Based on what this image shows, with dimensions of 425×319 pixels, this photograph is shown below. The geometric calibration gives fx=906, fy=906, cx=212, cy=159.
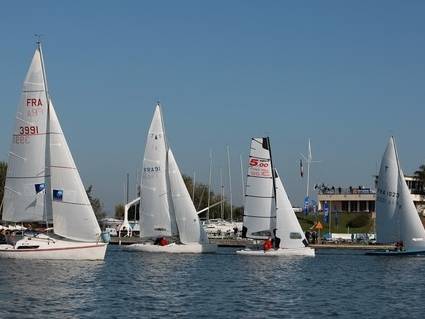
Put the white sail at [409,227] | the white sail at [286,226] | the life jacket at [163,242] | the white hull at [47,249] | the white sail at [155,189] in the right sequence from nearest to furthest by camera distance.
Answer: the white hull at [47,249], the white sail at [286,226], the white sail at [409,227], the life jacket at [163,242], the white sail at [155,189]

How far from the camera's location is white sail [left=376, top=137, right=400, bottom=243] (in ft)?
238

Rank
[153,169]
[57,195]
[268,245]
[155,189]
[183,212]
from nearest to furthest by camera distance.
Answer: [57,195] < [268,245] < [183,212] < [155,189] < [153,169]

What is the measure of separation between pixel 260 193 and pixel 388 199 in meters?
10.6

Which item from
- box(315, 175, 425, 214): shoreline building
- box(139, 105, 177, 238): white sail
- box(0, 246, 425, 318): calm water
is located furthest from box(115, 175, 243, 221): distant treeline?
box(0, 246, 425, 318): calm water

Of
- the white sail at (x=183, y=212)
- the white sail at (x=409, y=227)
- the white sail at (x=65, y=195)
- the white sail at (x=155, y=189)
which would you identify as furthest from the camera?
the white sail at (x=155, y=189)

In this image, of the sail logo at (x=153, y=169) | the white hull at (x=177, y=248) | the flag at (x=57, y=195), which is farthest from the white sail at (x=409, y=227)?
the flag at (x=57, y=195)

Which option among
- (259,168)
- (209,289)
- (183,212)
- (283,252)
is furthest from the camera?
(183,212)

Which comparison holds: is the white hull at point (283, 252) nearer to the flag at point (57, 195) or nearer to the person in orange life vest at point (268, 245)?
the person in orange life vest at point (268, 245)

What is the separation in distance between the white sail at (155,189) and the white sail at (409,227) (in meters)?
18.5

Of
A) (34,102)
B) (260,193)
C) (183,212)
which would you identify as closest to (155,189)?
(183,212)

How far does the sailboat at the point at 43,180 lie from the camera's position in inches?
2153

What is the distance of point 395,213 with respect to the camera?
72.4 meters

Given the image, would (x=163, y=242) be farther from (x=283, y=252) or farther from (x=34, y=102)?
(x=34, y=102)

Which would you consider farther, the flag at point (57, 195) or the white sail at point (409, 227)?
the white sail at point (409, 227)
